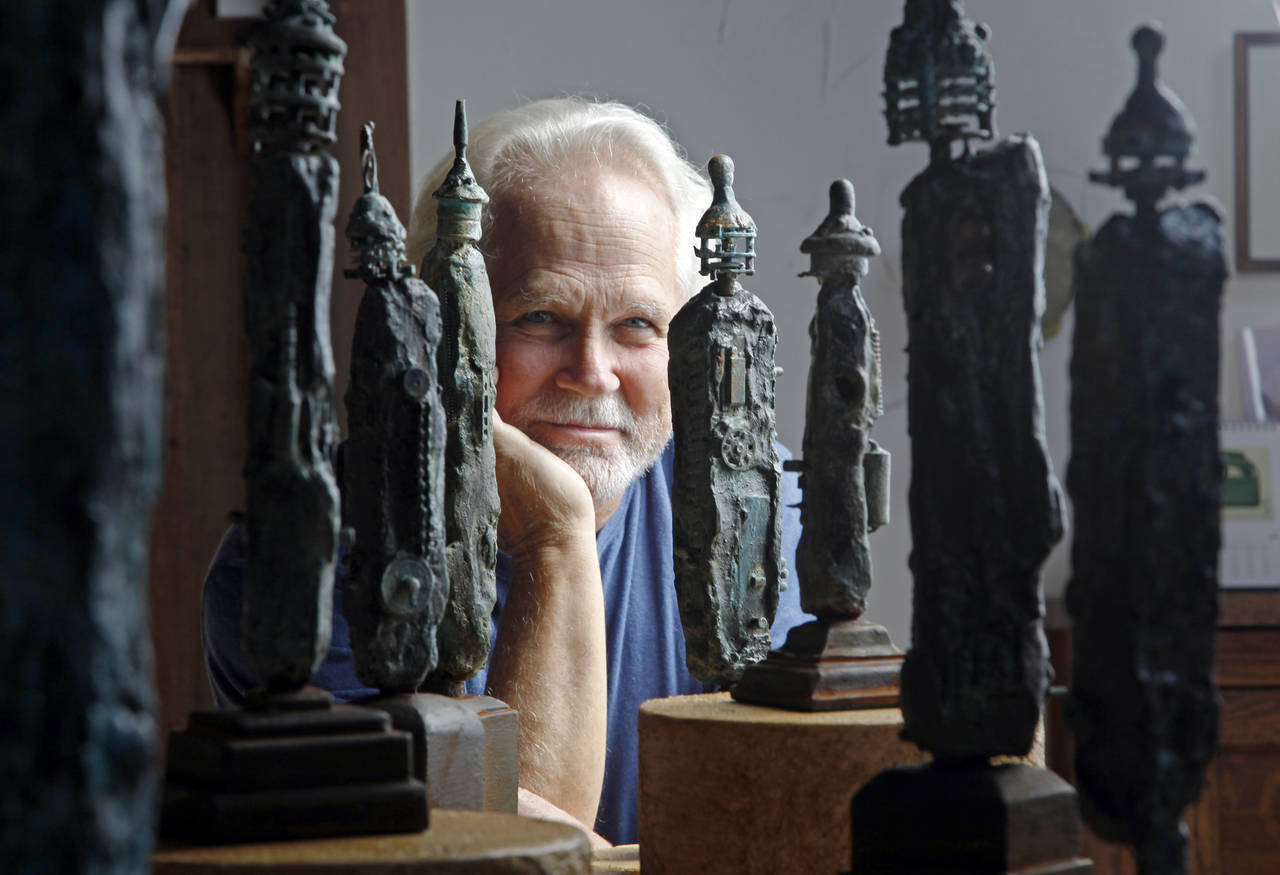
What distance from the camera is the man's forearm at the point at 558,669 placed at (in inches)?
46.4

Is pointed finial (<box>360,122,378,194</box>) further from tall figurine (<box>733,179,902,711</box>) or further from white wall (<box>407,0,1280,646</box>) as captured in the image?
white wall (<box>407,0,1280,646</box>)

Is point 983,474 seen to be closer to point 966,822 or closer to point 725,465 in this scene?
point 966,822

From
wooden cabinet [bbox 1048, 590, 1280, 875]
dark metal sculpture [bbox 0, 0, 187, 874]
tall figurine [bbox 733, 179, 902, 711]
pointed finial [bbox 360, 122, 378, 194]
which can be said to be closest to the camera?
dark metal sculpture [bbox 0, 0, 187, 874]

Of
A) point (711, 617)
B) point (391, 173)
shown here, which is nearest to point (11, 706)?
point (711, 617)

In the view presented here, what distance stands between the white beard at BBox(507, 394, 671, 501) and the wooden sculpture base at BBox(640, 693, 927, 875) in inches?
21.3

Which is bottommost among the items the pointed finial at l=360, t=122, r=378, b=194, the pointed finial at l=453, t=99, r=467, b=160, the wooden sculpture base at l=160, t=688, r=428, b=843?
the wooden sculpture base at l=160, t=688, r=428, b=843

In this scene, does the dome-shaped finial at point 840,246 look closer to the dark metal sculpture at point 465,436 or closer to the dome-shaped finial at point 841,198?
the dome-shaped finial at point 841,198

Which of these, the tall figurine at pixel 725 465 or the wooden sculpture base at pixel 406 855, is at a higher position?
the tall figurine at pixel 725 465

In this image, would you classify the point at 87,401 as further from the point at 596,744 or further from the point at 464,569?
the point at 596,744

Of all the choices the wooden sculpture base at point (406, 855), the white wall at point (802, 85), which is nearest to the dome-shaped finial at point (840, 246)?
the wooden sculpture base at point (406, 855)

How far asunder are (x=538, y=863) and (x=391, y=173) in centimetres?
181

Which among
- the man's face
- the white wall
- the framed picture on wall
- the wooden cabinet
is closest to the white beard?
the man's face

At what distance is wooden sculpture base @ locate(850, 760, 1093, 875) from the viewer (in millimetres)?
604

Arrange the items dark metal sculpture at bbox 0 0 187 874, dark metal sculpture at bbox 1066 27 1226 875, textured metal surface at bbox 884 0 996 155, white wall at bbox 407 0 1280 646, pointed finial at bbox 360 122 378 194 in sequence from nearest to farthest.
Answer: dark metal sculpture at bbox 0 0 187 874
dark metal sculpture at bbox 1066 27 1226 875
textured metal surface at bbox 884 0 996 155
pointed finial at bbox 360 122 378 194
white wall at bbox 407 0 1280 646
